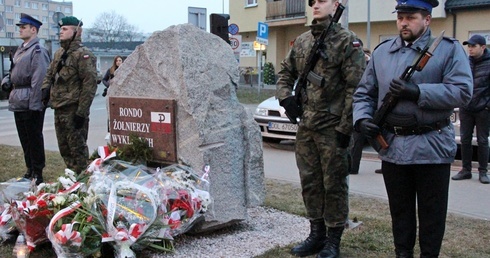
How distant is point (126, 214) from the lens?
4.27 m

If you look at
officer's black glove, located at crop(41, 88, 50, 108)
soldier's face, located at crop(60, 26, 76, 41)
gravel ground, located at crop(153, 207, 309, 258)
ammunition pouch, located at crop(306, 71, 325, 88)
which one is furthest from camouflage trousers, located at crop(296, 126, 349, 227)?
officer's black glove, located at crop(41, 88, 50, 108)

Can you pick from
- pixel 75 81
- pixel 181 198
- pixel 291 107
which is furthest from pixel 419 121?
pixel 75 81

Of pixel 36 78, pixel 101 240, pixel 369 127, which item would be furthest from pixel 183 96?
pixel 36 78

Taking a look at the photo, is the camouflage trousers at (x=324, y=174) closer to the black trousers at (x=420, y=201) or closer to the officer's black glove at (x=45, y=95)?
the black trousers at (x=420, y=201)

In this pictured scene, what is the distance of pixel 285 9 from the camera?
105 ft

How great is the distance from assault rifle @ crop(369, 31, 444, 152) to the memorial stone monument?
60.6 inches

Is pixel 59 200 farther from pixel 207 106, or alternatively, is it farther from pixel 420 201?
pixel 420 201

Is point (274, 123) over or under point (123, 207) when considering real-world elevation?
under

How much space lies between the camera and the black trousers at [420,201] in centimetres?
375

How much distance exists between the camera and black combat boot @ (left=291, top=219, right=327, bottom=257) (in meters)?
4.61

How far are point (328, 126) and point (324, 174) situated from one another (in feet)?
1.17

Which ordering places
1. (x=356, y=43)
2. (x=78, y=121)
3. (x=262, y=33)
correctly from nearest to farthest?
(x=356, y=43)
(x=78, y=121)
(x=262, y=33)

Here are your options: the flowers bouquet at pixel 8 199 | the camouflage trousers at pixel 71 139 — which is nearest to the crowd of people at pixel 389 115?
the flowers bouquet at pixel 8 199

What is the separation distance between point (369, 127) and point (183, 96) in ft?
5.61
